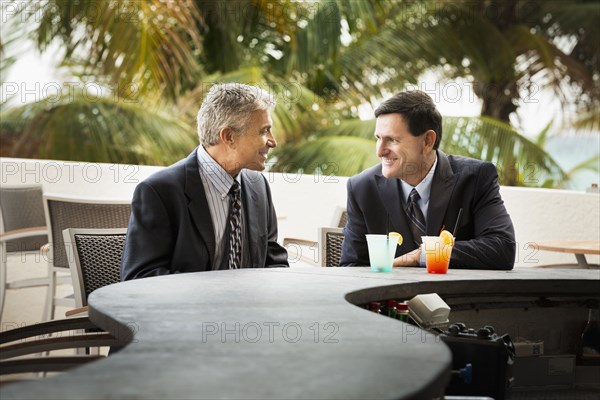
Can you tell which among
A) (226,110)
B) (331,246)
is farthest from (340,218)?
(226,110)

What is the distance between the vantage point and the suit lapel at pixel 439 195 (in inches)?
117

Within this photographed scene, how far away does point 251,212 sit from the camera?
2.96 metres

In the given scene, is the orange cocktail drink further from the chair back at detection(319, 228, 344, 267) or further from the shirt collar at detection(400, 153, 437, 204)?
the chair back at detection(319, 228, 344, 267)

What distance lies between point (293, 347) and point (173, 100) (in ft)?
30.9

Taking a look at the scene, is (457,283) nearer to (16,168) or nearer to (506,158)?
(16,168)

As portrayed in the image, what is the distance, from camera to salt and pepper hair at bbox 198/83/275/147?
116 inches

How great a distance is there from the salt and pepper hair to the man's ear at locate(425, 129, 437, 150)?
58 centimetres

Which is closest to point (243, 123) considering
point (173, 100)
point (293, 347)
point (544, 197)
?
point (293, 347)

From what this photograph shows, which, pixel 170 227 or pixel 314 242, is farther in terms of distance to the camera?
pixel 314 242

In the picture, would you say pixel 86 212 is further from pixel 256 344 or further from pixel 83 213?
pixel 256 344

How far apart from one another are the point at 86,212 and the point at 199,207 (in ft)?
4.65

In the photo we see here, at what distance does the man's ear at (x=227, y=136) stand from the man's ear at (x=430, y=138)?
0.65m

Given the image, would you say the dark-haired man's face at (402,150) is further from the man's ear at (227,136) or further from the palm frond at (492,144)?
the palm frond at (492,144)

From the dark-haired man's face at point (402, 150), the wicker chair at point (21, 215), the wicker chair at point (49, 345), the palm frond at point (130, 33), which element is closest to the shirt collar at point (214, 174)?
the dark-haired man's face at point (402, 150)
